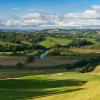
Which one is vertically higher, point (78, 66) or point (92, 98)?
point (92, 98)

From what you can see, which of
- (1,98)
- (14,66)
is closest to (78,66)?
(14,66)

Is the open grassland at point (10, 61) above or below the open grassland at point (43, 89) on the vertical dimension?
below

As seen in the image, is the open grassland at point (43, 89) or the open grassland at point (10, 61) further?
the open grassland at point (10, 61)

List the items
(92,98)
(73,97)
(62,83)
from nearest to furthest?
(92,98), (73,97), (62,83)

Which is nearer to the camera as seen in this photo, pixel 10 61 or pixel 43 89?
pixel 43 89

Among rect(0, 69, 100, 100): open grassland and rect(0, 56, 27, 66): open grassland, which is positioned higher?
rect(0, 69, 100, 100): open grassland

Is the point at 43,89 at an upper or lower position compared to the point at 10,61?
upper

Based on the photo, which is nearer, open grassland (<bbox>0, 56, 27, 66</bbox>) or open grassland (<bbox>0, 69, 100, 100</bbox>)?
open grassland (<bbox>0, 69, 100, 100</bbox>)

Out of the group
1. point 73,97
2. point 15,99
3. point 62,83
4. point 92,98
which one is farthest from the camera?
point 62,83

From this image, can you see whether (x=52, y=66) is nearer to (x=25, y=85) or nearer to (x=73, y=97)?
(x=25, y=85)

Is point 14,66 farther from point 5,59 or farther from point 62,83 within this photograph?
point 62,83

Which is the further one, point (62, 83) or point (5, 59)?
point (5, 59)
